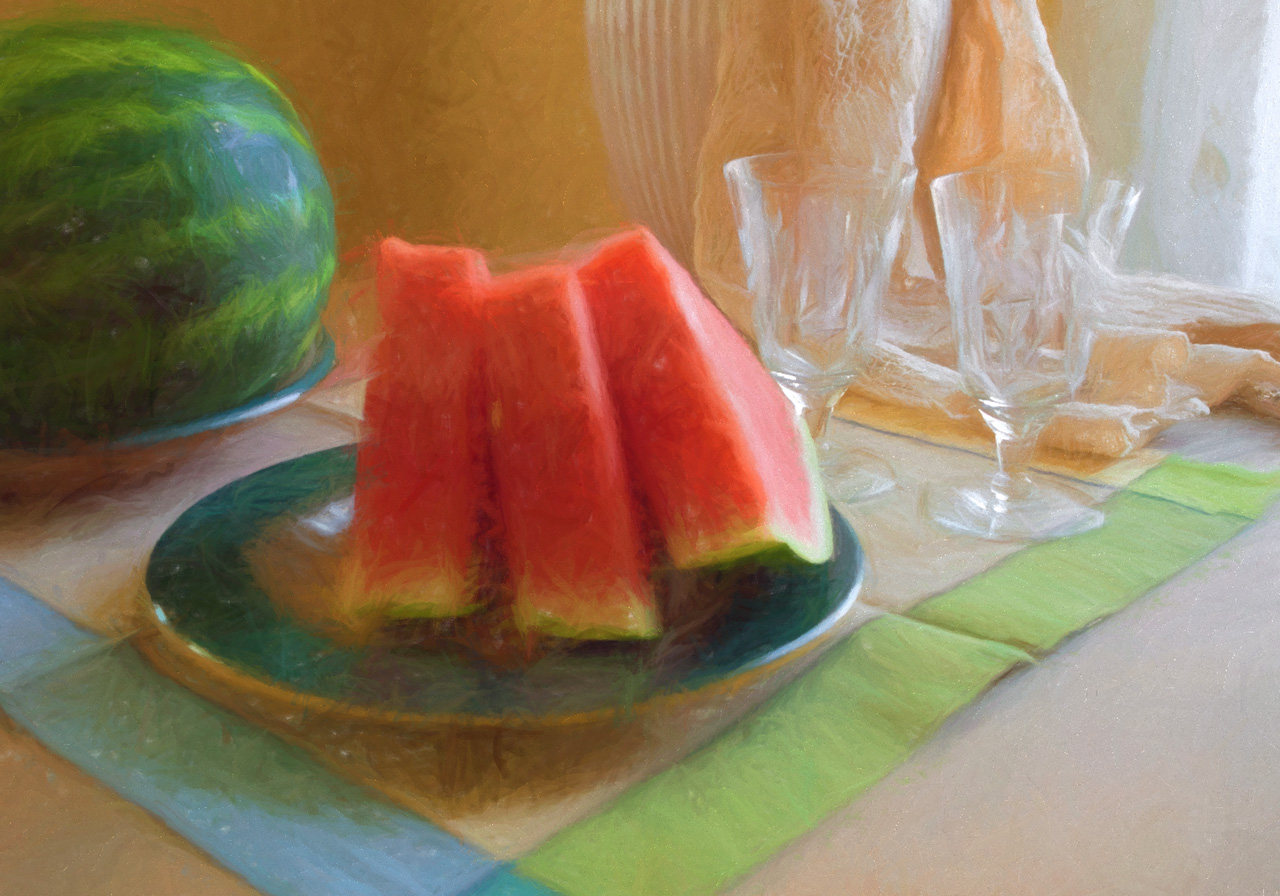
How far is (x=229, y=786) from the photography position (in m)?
0.40

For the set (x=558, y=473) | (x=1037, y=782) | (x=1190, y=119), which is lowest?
(x=1037, y=782)

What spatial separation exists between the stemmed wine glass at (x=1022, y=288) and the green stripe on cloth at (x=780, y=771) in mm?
175

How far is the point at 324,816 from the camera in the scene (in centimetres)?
39

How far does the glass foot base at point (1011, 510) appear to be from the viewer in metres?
0.65

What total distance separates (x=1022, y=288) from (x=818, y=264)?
0.43 ft

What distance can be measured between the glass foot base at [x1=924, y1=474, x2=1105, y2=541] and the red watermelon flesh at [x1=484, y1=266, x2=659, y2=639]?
0.29 metres

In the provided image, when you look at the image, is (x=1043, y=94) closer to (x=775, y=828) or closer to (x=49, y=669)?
(x=775, y=828)

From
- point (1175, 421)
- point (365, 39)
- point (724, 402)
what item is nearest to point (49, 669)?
point (724, 402)

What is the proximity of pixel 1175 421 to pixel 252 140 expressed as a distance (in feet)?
2.36

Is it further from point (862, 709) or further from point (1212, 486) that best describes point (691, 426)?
point (1212, 486)

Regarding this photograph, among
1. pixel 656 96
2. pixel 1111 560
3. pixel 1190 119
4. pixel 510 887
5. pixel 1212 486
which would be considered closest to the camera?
pixel 510 887

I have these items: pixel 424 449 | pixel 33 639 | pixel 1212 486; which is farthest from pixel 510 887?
pixel 1212 486

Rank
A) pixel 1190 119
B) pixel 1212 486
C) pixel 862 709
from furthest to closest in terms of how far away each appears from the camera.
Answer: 1. pixel 1190 119
2. pixel 1212 486
3. pixel 862 709

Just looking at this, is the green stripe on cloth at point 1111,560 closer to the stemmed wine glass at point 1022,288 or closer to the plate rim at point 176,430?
the stemmed wine glass at point 1022,288
